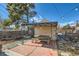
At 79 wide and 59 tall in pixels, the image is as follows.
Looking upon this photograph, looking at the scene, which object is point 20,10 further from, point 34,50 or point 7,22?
point 34,50

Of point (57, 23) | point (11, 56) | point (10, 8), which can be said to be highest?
point (10, 8)

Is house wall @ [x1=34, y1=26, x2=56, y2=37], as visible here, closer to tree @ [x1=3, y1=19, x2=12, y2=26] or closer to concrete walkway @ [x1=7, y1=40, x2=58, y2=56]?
concrete walkway @ [x1=7, y1=40, x2=58, y2=56]

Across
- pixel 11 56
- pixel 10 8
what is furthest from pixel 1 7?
pixel 11 56

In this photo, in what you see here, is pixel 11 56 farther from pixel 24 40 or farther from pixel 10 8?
pixel 10 8

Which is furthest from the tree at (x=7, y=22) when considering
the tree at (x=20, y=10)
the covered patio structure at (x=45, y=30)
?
the covered patio structure at (x=45, y=30)

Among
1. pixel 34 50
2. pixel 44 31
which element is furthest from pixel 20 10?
pixel 34 50

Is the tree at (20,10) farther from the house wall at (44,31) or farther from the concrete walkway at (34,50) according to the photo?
the concrete walkway at (34,50)

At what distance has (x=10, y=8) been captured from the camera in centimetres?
143

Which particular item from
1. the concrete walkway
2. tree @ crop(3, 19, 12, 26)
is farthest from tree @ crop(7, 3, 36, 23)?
the concrete walkway

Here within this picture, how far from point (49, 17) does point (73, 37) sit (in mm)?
318

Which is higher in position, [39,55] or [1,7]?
[1,7]

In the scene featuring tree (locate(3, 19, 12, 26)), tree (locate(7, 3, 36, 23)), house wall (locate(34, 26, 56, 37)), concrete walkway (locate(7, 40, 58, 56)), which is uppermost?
tree (locate(7, 3, 36, 23))

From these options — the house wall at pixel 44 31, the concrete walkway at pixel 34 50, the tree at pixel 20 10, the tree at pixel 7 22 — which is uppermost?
the tree at pixel 20 10

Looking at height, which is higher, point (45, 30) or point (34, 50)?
point (45, 30)
